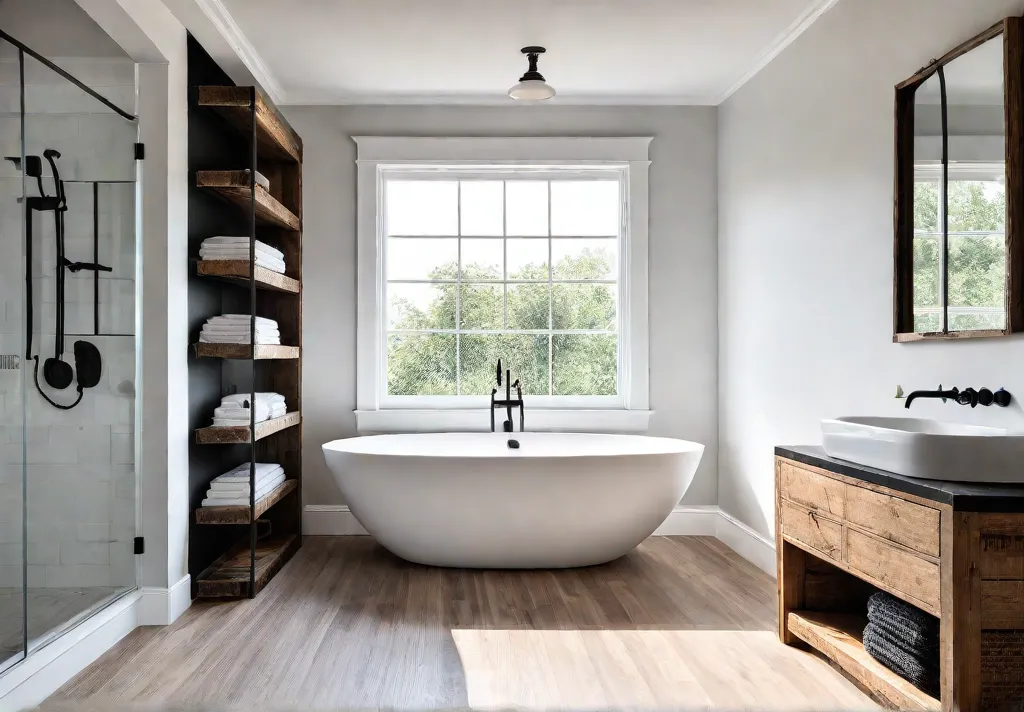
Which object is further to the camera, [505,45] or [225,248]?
[505,45]

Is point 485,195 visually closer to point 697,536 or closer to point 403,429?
point 403,429

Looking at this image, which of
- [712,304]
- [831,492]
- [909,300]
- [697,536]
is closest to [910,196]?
[909,300]

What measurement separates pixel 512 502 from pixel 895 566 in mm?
1667

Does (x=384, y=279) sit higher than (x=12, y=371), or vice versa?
(x=384, y=279)

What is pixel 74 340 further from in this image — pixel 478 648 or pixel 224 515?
pixel 478 648

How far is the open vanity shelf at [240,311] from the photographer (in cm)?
314

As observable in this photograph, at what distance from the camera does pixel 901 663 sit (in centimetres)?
203

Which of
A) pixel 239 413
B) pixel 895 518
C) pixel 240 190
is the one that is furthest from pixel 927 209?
pixel 239 413

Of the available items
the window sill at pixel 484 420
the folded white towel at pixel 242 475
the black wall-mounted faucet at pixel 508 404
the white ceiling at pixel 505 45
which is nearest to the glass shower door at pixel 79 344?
the folded white towel at pixel 242 475

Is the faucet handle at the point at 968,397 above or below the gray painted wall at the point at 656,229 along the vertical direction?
below

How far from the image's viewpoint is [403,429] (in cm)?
426

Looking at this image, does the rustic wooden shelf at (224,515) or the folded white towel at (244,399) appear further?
the folded white towel at (244,399)

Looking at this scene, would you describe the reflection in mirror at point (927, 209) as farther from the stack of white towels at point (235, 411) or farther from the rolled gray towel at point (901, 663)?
the stack of white towels at point (235, 411)

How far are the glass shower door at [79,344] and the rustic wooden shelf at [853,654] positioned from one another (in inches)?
99.0
